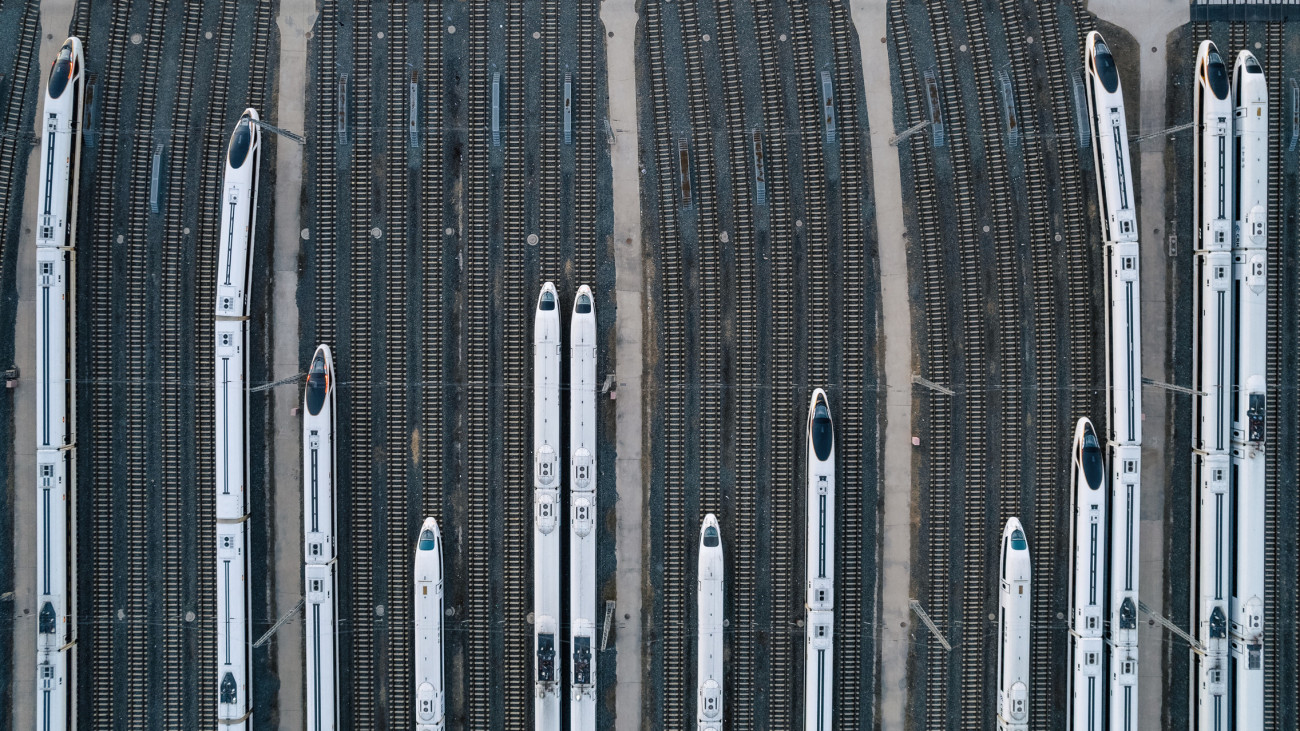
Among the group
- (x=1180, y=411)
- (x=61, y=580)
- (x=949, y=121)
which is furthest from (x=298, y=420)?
(x=1180, y=411)

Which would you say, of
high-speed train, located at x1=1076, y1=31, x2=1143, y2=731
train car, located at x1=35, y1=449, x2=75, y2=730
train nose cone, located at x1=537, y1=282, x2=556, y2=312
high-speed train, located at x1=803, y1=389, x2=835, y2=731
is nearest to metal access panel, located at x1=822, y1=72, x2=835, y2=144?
high-speed train, located at x1=1076, y1=31, x2=1143, y2=731

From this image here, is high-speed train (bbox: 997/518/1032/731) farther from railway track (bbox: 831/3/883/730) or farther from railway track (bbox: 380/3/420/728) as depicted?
railway track (bbox: 380/3/420/728)

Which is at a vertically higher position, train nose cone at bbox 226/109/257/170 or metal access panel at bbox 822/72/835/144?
metal access panel at bbox 822/72/835/144

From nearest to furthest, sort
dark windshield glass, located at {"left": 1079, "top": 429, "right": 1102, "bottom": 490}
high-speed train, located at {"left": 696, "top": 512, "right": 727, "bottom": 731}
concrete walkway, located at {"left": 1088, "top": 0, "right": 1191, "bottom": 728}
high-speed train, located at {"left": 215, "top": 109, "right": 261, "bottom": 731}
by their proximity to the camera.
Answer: dark windshield glass, located at {"left": 1079, "top": 429, "right": 1102, "bottom": 490}
high-speed train, located at {"left": 215, "top": 109, "right": 261, "bottom": 731}
high-speed train, located at {"left": 696, "top": 512, "right": 727, "bottom": 731}
concrete walkway, located at {"left": 1088, "top": 0, "right": 1191, "bottom": 728}

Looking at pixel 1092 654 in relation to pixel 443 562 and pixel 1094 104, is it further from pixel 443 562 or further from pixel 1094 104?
pixel 443 562

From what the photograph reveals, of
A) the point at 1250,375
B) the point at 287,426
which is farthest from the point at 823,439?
the point at 287,426
